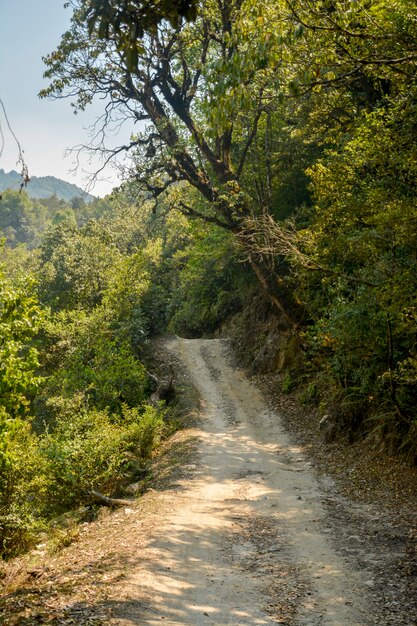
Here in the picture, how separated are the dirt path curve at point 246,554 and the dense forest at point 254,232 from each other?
2317mm

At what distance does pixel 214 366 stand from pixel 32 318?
12999mm

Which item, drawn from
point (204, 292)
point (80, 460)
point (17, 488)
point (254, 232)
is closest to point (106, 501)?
point (80, 460)

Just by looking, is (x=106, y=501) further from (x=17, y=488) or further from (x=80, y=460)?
(x=17, y=488)

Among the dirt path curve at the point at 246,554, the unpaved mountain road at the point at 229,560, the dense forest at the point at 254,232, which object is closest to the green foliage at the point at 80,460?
the dense forest at the point at 254,232

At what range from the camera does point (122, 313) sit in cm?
2748

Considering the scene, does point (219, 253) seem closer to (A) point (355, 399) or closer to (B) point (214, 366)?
(B) point (214, 366)

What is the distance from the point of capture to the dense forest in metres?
7.66

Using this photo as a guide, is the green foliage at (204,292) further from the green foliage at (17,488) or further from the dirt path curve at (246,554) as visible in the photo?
the green foliage at (17,488)

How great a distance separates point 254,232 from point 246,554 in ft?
40.6

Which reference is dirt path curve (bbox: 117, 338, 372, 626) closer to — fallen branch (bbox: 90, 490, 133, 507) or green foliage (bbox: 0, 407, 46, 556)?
fallen branch (bbox: 90, 490, 133, 507)

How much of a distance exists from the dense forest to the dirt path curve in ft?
7.60

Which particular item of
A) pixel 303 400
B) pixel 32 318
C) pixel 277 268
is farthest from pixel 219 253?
pixel 32 318

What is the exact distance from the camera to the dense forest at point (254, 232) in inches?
302

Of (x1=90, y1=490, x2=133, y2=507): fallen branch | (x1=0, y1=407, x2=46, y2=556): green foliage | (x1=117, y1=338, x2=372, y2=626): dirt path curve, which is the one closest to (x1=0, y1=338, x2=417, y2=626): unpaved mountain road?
(x1=117, y1=338, x2=372, y2=626): dirt path curve
